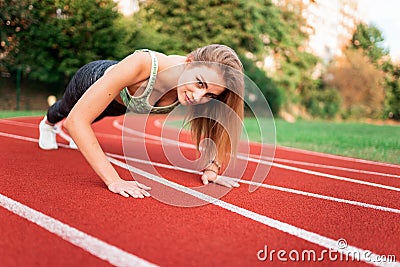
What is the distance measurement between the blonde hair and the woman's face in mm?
52

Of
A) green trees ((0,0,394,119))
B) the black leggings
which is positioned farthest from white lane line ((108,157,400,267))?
green trees ((0,0,394,119))

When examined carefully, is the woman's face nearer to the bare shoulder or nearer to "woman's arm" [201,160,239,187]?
the bare shoulder

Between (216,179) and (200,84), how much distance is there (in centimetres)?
101

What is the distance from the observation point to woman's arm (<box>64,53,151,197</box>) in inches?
114

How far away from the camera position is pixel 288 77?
30.5m

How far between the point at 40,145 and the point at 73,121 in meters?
2.36

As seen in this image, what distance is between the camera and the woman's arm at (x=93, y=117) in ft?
9.49

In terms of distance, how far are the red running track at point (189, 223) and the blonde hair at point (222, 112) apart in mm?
365

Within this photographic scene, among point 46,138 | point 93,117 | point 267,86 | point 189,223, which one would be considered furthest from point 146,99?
point 267,86

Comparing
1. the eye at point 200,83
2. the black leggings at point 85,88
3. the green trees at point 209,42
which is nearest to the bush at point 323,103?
the green trees at point 209,42

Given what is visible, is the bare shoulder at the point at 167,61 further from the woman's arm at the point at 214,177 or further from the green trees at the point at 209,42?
the green trees at the point at 209,42

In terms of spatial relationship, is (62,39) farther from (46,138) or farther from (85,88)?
(85,88)

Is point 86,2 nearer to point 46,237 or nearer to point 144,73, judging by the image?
point 144,73

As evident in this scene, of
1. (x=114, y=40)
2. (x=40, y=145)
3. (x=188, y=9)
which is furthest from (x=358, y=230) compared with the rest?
(x=188, y=9)
